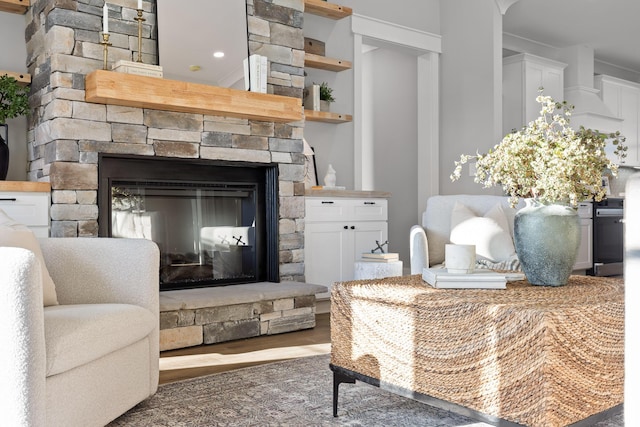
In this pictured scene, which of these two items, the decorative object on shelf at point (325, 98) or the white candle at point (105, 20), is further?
the decorative object on shelf at point (325, 98)

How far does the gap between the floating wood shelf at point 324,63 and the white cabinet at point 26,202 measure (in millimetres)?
2321

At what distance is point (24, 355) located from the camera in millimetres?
1612

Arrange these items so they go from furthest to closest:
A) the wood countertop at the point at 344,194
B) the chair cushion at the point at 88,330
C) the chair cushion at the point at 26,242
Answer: the wood countertop at the point at 344,194 < the chair cushion at the point at 26,242 < the chair cushion at the point at 88,330

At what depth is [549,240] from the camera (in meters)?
2.03

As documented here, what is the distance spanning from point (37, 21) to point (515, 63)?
16.1ft

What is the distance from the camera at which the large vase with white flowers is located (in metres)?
1.98

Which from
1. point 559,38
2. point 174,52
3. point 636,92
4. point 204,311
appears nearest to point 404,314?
point 204,311

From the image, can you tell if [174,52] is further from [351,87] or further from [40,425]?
[40,425]

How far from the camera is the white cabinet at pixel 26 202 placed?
10.4ft

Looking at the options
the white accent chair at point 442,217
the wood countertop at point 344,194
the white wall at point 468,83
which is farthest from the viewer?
the white wall at point 468,83

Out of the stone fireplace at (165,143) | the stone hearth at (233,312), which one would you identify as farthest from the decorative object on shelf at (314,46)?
the stone hearth at (233,312)

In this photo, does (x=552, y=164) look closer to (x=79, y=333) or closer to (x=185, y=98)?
(x=79, y=333)

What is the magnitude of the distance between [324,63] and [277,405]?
323cm

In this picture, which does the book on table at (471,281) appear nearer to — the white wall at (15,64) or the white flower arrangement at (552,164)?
the white flower arrangement at (552,164)
